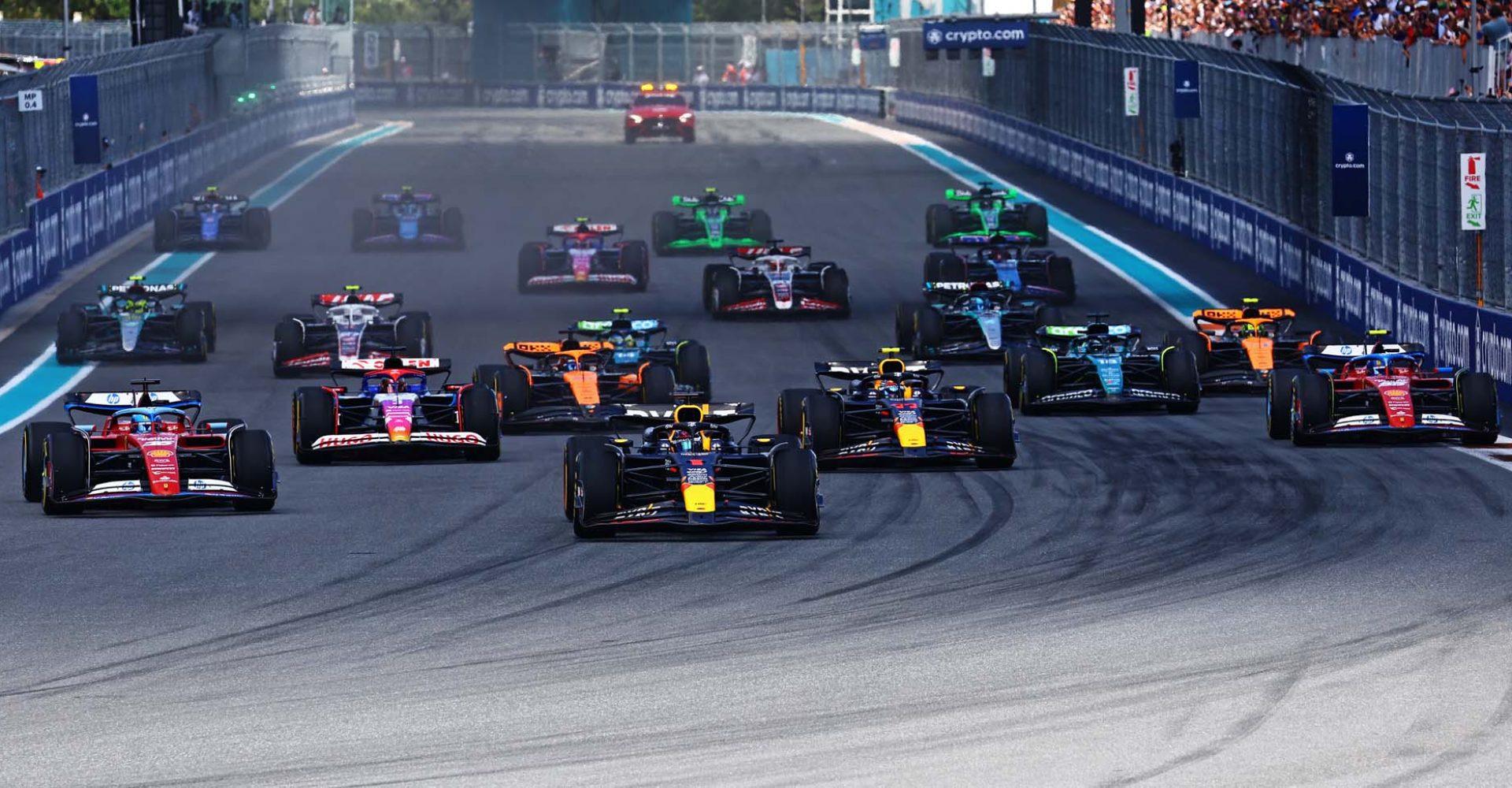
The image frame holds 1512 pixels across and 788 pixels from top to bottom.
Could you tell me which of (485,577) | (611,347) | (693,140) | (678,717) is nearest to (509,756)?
(678,717)

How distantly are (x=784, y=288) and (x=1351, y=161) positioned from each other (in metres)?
7.29

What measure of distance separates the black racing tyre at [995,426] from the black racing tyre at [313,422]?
5402mm

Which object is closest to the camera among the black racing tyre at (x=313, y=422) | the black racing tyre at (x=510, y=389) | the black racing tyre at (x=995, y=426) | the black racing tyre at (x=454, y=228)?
the black racing tyre at (x=995, y=426)

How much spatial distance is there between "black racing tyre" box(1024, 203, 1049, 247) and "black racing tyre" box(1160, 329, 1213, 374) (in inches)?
516

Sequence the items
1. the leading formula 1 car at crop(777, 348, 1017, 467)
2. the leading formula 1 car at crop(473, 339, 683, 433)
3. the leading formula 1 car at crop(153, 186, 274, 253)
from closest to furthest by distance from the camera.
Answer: the leading formula 1 car at crop(777, 348, 1017, 467), the leading formula 1 car at crop(473, 339, 683, 433), the leading formula 1 car at crop(153, 186, 274, 253)

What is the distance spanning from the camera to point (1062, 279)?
36250 mm

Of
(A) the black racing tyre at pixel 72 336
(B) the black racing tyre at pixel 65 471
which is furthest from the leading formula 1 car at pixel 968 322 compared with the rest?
(B) the black racing tyre at pixel 65 471

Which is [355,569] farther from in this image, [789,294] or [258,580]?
[789,294]

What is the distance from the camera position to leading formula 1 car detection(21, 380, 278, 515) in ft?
64.5

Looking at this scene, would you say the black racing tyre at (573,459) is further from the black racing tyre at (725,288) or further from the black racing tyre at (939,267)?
the black racing tyre at (939,267)

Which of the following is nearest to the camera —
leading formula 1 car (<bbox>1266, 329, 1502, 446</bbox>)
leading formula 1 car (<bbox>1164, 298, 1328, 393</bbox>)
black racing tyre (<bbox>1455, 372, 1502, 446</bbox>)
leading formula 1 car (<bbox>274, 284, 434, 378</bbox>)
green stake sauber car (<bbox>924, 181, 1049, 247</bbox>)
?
black racing tyre (<bbox>1455, 372, 1502, 446</bbox>)

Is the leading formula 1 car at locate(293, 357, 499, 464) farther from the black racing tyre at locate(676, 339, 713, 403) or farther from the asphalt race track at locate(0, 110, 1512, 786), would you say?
the black racing tyre at locate(676, 339, 713, 403)

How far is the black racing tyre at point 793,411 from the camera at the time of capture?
75.0ft

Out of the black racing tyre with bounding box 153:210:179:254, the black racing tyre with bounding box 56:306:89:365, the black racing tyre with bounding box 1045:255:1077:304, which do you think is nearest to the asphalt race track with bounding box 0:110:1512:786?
the black racing tyre with bounding box 56:306:89:365
